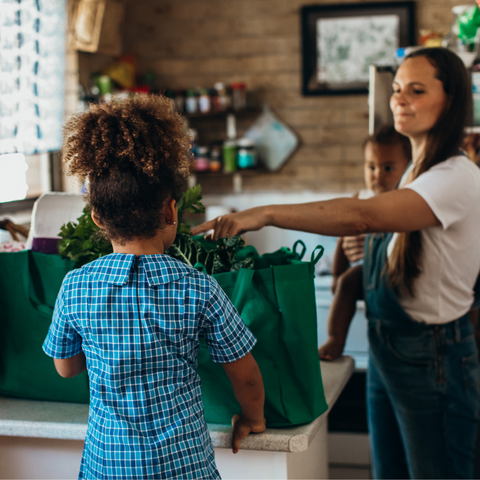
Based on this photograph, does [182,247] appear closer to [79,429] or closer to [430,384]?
[79,429]

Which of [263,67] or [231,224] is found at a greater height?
[263,67]

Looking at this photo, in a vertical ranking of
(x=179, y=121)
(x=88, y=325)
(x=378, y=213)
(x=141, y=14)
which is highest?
(x=141, y=14)

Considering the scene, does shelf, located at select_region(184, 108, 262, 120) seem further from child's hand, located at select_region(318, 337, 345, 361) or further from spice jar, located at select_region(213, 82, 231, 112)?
child's hand, located at select_region(318, 337, 345, 361)

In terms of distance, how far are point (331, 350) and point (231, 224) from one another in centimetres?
49

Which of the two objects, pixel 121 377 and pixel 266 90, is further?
pixel 266 90

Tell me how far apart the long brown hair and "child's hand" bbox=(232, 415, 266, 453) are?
0.56m

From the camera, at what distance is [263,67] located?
13.2 ft

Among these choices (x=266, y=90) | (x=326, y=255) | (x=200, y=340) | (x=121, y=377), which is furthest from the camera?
(x=266, y=90)

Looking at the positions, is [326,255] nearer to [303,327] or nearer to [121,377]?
[303,327]

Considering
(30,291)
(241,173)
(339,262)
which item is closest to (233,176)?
(241,173)

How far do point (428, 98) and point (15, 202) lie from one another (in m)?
2.45

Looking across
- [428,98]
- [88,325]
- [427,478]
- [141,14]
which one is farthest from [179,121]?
[141,14]

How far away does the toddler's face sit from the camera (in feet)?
6.81

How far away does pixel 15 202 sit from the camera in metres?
3.09
